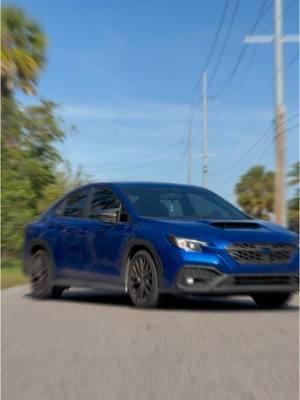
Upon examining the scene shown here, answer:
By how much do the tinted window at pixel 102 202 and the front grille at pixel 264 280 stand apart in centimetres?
203

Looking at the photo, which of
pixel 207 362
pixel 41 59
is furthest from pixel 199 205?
pixel 41 59

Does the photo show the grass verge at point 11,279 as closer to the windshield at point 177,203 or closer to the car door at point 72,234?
the car door at point 72,234

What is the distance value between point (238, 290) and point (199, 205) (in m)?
1.85

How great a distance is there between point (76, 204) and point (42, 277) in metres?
1.10

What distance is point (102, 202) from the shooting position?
11.3m

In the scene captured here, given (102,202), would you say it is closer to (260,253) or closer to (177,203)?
(177,203)

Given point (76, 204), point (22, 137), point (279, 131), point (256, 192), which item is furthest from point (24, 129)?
point (256, 192)

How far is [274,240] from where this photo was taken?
990cm

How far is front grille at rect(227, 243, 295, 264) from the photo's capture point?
964 centimetres

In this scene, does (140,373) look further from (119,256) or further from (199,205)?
(199,205)

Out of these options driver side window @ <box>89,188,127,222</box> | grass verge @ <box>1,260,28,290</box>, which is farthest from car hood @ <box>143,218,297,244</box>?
grass verge @ <box>1,260,28,290</box>

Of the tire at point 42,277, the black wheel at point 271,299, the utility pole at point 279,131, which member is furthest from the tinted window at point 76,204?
the utility pole at point 279,131

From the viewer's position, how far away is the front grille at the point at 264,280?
9656 mm

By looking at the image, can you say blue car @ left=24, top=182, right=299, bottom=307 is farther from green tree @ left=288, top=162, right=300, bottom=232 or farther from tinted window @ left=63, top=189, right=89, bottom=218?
green tree @ left=288, top=162, right=300, bottom=232
